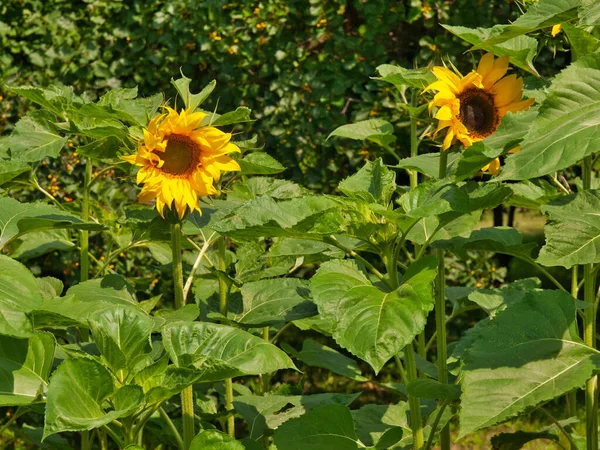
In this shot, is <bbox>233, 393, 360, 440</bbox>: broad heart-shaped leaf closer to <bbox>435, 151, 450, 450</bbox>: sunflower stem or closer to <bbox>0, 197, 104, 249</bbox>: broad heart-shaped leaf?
<bbox>435, 151, 450, 450</bbox>: sunflower stem

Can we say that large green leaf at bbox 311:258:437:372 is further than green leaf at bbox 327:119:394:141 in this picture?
No

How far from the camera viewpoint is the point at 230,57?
4.57m

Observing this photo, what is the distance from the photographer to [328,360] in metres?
2.59

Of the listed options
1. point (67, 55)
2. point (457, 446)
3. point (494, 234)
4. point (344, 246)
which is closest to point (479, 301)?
point (494, 234)

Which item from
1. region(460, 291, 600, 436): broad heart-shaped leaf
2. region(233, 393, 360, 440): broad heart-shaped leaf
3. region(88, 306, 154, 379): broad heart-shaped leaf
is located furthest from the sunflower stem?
region(88, 306, 154, 379): broad heart-shaped leaf

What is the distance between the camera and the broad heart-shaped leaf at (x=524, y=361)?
162 cm

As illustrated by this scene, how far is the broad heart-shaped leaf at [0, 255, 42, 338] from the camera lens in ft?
5.45

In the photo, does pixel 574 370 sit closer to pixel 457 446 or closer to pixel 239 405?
pixel 239 405

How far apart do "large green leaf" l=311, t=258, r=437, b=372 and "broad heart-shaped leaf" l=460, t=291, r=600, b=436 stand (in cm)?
16

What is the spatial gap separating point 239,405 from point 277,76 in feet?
8.10

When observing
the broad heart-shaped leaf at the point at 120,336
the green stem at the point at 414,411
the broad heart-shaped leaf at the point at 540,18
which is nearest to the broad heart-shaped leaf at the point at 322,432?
the green stem at the point at 414,411

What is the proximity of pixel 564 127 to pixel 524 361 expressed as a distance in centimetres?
44

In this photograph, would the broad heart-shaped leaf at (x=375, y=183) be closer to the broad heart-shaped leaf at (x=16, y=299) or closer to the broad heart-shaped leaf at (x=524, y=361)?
the broad heart-shaped leaf at (x=524, y=361)

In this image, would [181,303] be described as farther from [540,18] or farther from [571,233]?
[540,18]
